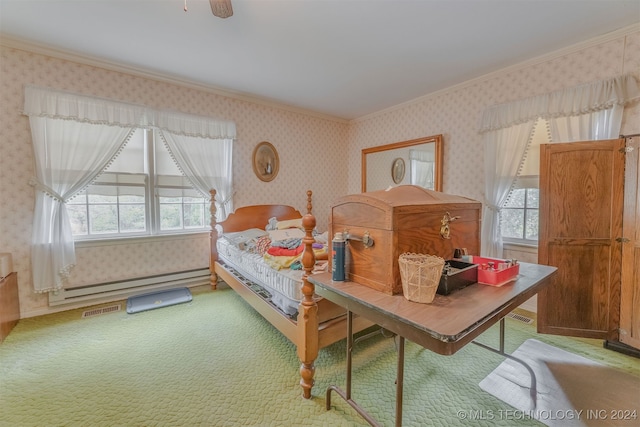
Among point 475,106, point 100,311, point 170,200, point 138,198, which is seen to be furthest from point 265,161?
point 475,106

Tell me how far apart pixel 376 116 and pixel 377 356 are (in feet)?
12.4

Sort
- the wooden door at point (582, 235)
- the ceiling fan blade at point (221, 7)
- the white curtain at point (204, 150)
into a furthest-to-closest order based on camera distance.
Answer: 1. the white curtain at point (204, 150)
2. the wooden door at point (582, 235)
3. the ceiling fan blade at point (221, 7)

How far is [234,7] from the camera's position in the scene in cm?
205

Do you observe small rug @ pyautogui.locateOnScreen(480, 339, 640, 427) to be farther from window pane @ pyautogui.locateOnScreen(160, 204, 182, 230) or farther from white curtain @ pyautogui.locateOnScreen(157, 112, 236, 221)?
window pane @ pyautogui.locateOnScreen(160, 204, 182, 230)

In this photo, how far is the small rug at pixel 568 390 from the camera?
1604mm

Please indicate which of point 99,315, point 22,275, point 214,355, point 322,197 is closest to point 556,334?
point 214,355

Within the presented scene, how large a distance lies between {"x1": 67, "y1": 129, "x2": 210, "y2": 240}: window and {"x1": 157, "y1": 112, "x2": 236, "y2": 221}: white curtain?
133 millimetres

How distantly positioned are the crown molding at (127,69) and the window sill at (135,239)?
6.41 feet

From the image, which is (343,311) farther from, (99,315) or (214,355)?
(99,315)

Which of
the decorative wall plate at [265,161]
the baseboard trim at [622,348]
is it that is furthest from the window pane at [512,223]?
the decorative wall plate at [265,161]

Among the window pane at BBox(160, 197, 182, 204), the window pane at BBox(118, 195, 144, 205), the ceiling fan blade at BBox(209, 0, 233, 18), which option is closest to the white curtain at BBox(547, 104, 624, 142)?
the ceiling fan blade at BBox(209, 0, 233, 18)

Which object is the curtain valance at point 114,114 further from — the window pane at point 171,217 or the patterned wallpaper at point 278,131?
the window pane at point 171,217

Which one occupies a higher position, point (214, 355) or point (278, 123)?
point (278, 123)

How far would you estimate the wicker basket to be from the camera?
1117mm
